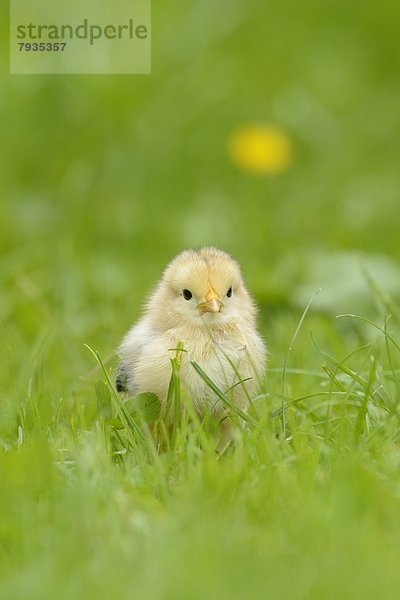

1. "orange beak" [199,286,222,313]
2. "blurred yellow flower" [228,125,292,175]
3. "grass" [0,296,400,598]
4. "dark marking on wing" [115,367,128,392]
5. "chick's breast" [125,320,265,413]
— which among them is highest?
"blurred yellow flower" [228,125,292,175]

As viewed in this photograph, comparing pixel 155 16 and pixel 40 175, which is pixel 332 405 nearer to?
pixel 40 175

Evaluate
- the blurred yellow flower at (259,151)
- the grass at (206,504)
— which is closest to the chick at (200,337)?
the grass at (206,504)

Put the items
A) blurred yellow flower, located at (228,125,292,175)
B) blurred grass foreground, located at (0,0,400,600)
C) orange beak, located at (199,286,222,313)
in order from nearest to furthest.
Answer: blurred grass foreground, located at (0,0,400,600)
orange beak, located at (199,286,222,313)
blurred yellow flower, located at (228,125,292,175)

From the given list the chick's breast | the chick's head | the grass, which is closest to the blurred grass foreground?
the grass

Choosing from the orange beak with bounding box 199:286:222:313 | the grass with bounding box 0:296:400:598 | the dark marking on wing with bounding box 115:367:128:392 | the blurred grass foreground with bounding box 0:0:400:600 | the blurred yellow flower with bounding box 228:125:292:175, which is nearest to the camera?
the grass with bounding box 0:296:400:598

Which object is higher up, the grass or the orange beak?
the orange beak

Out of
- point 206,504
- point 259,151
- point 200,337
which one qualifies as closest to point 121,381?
point 200,337

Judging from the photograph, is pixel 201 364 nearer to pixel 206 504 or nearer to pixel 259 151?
pixel 206 504

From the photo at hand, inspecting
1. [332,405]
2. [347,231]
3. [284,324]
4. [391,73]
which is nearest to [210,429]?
[332,405]

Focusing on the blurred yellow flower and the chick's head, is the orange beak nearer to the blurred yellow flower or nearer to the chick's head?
the chick's head
